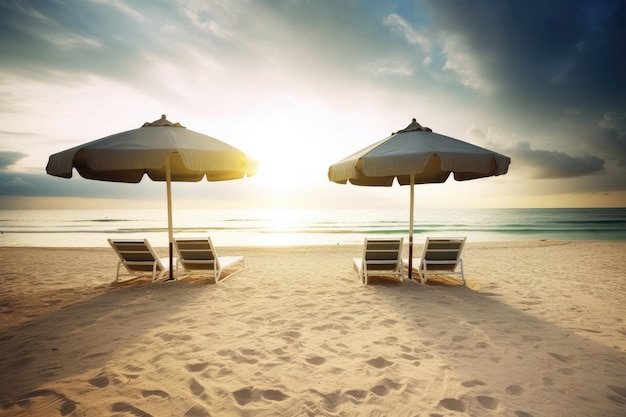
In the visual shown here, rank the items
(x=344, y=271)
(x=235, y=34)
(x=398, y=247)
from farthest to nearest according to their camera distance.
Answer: (x=235, y=34), (x=344, y=271), (x=398, y=247)

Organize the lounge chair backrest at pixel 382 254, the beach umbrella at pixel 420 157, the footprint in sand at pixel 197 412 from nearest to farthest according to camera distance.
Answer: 1. the footprint in sand at pixel 197 412
2. the beach umbrella at pixel 420 157
3. the lounge chair backrest at pixel 382 254

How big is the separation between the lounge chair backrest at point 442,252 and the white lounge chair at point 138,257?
17.8 feet

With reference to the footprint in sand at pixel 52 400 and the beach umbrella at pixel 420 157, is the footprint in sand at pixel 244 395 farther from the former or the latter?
the beach umbrella at pixel 420 157

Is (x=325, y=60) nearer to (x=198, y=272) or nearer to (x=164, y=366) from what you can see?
(x=198, y=272)

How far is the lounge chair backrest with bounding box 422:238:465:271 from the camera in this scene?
5219 mm

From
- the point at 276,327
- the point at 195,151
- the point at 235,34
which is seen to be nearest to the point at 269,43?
the point at 235,34

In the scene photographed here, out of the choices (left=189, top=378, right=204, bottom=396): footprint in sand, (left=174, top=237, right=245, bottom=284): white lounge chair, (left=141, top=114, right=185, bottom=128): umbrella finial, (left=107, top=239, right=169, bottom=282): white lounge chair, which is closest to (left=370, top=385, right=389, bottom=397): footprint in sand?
(left=189, top=378, right=204, bottom=396): footprint in sand

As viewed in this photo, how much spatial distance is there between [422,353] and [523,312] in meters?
2.33

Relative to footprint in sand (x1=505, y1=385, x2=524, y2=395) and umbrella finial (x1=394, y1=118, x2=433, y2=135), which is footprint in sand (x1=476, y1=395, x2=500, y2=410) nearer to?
footprint in sand (x1=505, y1=385, x2=524, y2=395)

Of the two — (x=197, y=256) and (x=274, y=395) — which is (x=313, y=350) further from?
(x=197, y=256)

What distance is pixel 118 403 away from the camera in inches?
76.0

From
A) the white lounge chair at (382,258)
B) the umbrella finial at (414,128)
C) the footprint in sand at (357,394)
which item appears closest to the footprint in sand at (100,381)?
the footprint in sand at (357,394)

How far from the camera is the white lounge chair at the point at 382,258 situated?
5.29 m

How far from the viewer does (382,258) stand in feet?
17.8
